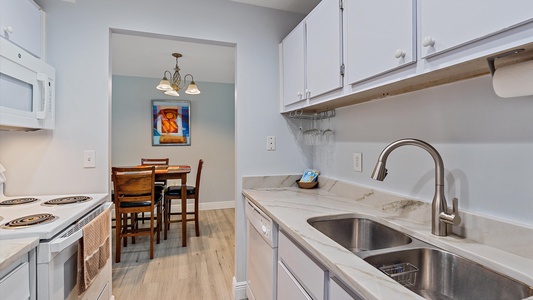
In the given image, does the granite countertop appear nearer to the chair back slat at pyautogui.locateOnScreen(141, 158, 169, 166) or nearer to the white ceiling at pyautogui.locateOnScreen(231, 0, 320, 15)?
the white ceiling at pyautogui.locateOnScreen(231, 0, 320, 15)

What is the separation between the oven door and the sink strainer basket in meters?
1.29

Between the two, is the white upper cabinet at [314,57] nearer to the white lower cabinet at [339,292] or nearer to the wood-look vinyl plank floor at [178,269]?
the white lower cabinet at [339,292]

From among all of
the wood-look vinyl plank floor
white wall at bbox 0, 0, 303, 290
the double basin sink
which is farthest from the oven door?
the double basin sink

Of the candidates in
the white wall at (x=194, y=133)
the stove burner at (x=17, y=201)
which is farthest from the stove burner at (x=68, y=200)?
the white wall at (x=194, y=133)

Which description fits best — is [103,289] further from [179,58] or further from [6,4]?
[179,58]

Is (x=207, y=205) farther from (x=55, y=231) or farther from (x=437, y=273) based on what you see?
(x=437, y=273)

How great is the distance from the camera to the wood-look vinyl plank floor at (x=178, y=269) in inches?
84.8

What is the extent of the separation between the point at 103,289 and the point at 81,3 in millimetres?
1888

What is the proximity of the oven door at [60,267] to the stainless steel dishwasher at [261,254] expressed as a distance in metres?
0.92

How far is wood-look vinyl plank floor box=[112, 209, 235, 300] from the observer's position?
2154 mm

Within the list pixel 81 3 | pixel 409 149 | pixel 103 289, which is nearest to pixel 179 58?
pixel 81 3

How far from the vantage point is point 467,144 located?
1.04 m

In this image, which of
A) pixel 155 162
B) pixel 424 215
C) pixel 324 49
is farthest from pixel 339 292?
pixel 155 162

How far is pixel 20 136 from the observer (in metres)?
1.63
